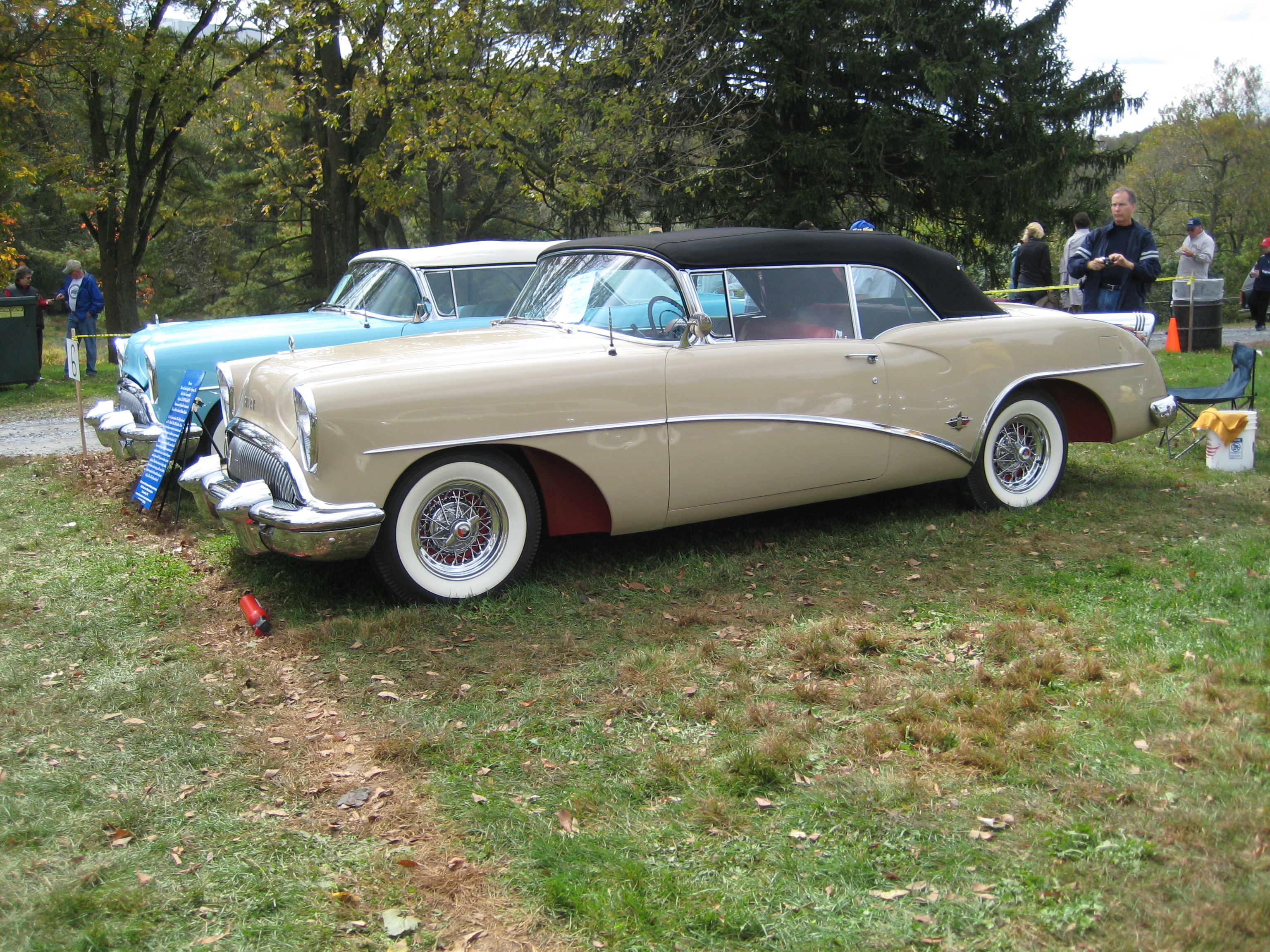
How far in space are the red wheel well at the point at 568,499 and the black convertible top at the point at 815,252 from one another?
1242 mm

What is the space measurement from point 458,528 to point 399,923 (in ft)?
7.97

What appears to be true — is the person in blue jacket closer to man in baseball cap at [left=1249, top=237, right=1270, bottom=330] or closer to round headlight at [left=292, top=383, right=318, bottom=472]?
round headlight at [left=292, top=383, right=318, bottom=472]

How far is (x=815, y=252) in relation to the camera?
18.9 ft

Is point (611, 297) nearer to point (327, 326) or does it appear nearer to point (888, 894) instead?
point (327, 326)

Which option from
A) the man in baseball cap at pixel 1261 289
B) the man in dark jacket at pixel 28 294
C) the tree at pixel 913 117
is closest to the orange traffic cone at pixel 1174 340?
the man in baseball cap at pixel 1261 289

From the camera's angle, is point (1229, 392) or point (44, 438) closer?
point (1229, 392)

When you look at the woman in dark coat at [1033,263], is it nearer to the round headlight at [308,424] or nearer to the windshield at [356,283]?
the windshield at [356,283]

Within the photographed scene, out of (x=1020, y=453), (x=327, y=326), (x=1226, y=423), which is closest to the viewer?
(x=1020, y=453)

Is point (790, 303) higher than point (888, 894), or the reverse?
point (790, 303)

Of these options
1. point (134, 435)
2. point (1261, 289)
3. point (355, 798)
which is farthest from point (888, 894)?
point (1261, 289)

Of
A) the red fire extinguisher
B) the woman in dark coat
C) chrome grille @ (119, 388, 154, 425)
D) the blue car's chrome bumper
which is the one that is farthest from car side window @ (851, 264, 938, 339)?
the woman in dark coat

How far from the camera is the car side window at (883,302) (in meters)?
5.88

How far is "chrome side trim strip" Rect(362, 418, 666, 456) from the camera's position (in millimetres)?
4586

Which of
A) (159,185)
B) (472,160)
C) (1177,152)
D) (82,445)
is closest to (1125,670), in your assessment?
(82,445)
